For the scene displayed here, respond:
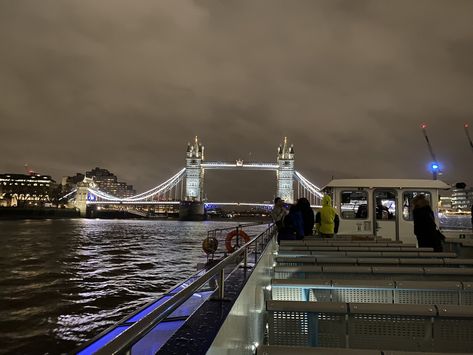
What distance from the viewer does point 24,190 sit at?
149 metres

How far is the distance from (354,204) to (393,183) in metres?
1.08

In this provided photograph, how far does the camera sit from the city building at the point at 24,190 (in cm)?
13675

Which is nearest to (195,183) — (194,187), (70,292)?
(194,187)

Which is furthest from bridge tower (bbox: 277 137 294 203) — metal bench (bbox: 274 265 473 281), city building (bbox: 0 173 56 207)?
metal bench (bbox: 274 265 473 281)

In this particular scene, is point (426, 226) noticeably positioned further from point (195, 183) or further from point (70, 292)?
point (195, 183)

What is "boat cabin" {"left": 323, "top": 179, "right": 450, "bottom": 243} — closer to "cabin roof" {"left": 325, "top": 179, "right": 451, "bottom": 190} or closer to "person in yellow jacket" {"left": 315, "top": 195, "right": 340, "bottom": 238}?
"cabin roof" {"left": 325, "top": 179, "right": 451, "bottom": 190}

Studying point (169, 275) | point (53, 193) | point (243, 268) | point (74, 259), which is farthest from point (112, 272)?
point (53, 193)

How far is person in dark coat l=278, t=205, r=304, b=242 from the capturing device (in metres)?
9.23

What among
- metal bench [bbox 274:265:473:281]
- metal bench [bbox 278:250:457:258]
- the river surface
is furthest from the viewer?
the river surface

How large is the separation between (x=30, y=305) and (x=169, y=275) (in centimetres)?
595

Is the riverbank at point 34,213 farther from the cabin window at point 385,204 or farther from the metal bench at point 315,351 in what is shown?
the metal bench at point 315,351

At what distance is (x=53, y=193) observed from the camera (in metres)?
149

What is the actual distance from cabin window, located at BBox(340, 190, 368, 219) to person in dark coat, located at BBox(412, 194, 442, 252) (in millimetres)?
3888

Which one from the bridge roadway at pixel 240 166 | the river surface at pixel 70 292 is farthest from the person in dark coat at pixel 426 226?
the bridge roadway at pixel 240 166
